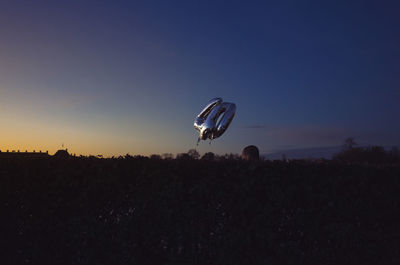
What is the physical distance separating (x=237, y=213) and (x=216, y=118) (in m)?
4.81

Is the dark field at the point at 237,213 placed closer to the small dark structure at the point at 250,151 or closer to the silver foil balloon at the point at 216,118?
the silver foil balloon at the point at 216,118

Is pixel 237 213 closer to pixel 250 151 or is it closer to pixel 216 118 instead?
pixel 216 118

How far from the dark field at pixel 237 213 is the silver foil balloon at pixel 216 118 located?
4.08m

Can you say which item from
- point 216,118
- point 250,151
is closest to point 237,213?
point 216,118

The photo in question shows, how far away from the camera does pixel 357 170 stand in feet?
21.2

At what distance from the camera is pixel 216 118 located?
1053 cm

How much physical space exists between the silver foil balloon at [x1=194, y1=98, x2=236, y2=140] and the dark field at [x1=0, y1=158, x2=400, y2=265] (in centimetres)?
408

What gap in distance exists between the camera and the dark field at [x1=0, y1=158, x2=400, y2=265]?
6113 mm

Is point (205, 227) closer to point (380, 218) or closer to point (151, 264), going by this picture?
point (151, 264)

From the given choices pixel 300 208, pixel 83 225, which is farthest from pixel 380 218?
pixel 83 225

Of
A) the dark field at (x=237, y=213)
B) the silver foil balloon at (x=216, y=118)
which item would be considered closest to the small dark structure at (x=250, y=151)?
the silver foil balloon at (x=216, y=118)

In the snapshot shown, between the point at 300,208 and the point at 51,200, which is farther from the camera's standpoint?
the point at 51,200

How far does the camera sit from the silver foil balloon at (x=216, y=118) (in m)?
10.5

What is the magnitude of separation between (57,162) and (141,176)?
224 centimetres
